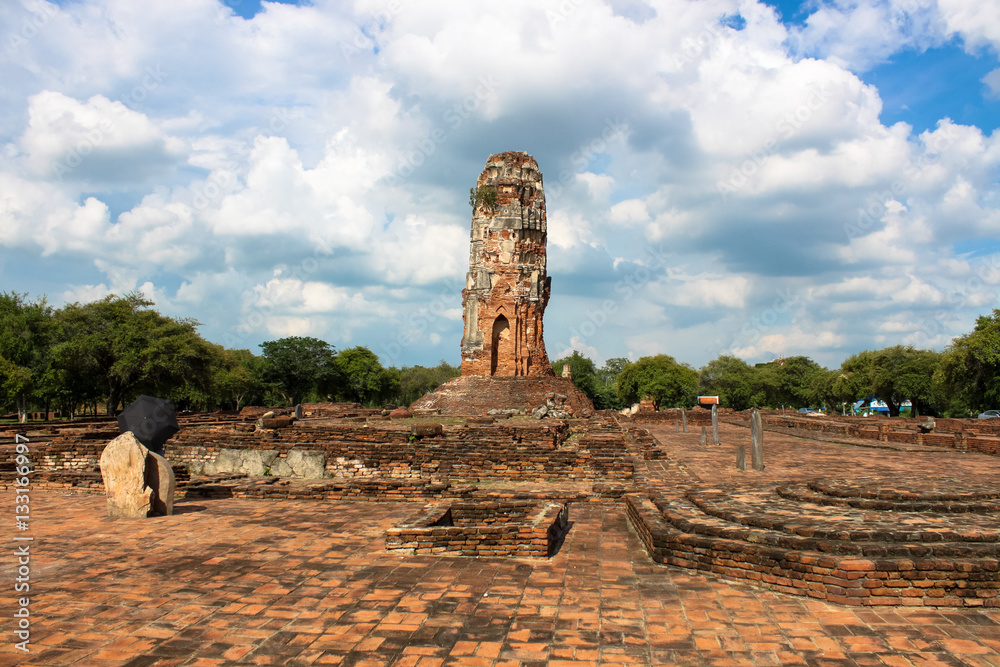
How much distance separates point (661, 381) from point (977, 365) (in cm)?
2775

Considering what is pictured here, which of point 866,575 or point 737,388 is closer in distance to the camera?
point 866,575

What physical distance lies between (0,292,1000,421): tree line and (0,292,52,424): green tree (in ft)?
0.16

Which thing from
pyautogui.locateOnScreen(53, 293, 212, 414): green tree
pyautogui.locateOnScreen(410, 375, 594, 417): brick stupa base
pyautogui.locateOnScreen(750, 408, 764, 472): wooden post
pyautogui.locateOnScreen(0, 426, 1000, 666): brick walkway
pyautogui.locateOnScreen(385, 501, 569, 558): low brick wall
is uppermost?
pyautogui.locateOnScreen(53, 293, 212, 414): green tree

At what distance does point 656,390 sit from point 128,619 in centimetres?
5274

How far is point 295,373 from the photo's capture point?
52562 millimetres

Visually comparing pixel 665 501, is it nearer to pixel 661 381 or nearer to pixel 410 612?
pixel 410 612

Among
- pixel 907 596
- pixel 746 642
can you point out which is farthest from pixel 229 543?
pixel 907 596

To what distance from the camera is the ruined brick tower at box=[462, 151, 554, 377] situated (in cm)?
3316

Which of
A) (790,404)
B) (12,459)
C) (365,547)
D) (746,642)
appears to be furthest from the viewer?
(790,404)

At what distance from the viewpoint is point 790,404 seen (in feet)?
200

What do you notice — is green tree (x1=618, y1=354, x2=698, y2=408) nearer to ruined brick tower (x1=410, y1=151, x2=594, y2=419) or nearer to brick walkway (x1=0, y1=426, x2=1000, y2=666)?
ruined brick tower (x1=410, y1=151, x2=594, y2=419)

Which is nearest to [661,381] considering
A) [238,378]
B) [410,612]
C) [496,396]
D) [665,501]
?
[496,396]

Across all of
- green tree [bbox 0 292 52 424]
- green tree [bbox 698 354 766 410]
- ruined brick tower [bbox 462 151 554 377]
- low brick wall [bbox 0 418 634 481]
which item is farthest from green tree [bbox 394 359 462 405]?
low brick wall [bbox 0 418 634 481]

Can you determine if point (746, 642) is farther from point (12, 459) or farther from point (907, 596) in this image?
point (12, 459)
